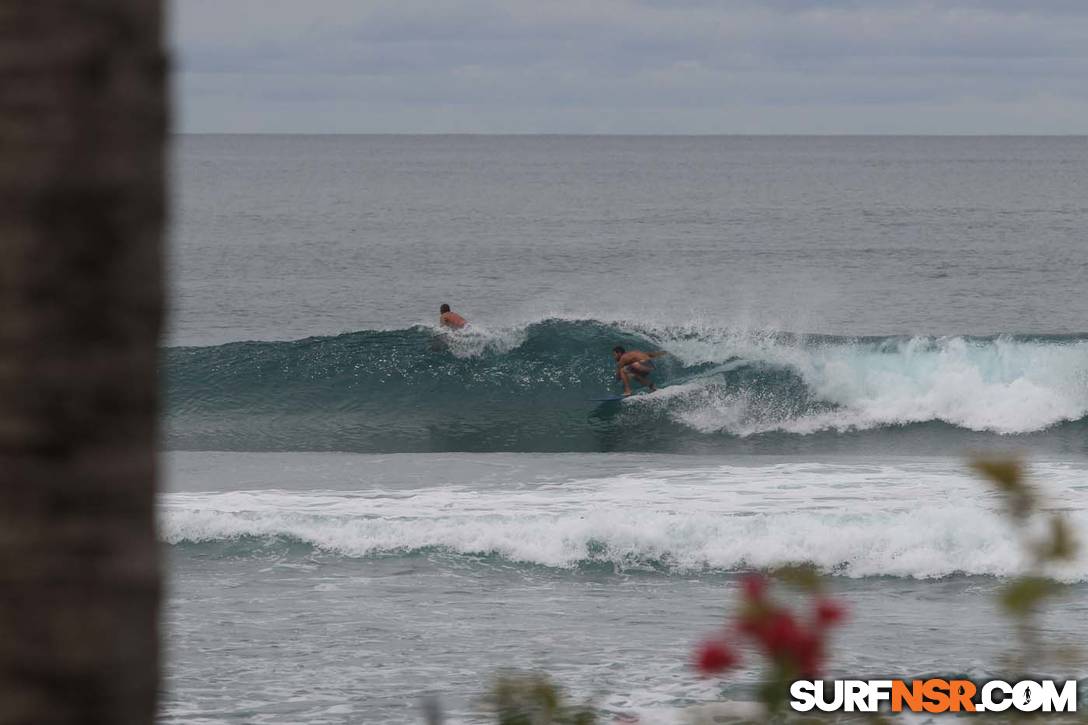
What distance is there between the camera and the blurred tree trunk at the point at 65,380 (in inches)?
60.2

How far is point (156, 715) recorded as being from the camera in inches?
63.9

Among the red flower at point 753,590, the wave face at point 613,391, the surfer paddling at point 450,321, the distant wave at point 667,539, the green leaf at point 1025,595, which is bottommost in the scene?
the distant wave at point 667,539

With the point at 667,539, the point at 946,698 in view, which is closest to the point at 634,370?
the point at 667,539

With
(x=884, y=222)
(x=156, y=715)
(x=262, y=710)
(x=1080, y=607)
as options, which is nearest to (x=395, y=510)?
(x=262, y=710)

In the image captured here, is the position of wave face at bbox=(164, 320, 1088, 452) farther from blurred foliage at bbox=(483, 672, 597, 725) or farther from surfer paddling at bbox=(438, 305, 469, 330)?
blurred foliage at bbox=(483, 672, 597, 725)

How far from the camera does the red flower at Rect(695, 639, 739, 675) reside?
2090 mm

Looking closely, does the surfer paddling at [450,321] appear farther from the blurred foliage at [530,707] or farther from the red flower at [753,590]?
the red flower at [753,590]

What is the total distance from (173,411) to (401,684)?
1689 cm

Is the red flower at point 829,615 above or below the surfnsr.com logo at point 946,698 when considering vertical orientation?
above

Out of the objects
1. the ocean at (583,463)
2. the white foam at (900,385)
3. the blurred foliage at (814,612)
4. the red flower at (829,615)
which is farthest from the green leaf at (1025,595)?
the white foam at (900,385)

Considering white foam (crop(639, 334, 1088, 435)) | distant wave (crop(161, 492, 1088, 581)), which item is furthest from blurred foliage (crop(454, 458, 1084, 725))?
white foam (crop(639, 334, 1088, 435))

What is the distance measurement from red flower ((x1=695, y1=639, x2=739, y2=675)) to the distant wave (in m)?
11.3

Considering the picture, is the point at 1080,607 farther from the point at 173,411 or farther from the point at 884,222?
the point at 884,222

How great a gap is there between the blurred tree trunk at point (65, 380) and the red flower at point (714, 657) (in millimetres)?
896
